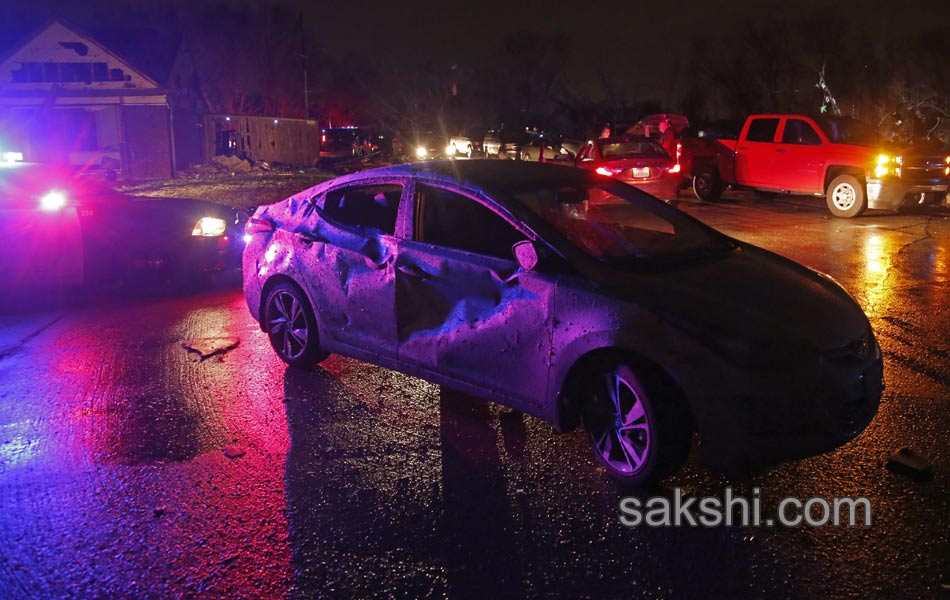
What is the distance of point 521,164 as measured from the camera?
218 inches

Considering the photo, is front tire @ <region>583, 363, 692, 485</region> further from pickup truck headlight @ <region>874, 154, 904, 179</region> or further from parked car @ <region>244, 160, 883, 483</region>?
pickup truck headlight @ <region>874, 154, 904, 179</region>

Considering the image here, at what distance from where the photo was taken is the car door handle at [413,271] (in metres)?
4.95

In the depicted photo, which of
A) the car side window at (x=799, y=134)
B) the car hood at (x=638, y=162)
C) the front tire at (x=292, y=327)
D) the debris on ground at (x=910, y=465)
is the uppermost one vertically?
the car side window at (x=799, y=134)

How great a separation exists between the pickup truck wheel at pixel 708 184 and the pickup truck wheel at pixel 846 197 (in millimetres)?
3289

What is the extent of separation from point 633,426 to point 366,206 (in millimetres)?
2575

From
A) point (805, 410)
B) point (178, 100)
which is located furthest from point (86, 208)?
point (178, 100)

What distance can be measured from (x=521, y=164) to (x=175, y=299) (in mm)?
5058

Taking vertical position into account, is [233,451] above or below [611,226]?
below

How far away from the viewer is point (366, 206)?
567 cm

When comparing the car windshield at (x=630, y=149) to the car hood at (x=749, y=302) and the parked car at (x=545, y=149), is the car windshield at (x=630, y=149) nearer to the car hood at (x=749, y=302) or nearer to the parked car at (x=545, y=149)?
the parked car at (x=545, y=149)

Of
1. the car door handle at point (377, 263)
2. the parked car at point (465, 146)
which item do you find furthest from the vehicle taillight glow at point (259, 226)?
the parked car at point (465, 146)

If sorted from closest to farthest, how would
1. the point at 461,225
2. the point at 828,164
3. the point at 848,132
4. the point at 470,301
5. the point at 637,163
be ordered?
1. the point at 470,301
2. the point at 461,225
3. the point at 828,164
4. the point at 848,132
5. the point at 637,163

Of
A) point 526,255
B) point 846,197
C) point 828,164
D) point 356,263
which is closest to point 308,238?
point 356,263

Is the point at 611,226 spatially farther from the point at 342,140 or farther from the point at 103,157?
the point at 342,140
